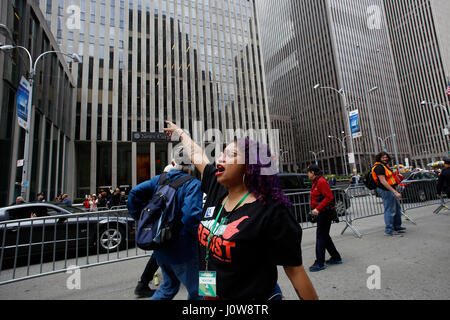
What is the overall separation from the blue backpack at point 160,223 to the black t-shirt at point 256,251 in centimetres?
88

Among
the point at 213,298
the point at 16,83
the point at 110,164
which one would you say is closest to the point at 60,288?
the point at 213,298

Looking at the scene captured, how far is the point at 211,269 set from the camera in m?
1.41

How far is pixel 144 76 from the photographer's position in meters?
36.9

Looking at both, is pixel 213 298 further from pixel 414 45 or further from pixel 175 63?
pixel 414 45

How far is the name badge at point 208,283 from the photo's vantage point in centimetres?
138

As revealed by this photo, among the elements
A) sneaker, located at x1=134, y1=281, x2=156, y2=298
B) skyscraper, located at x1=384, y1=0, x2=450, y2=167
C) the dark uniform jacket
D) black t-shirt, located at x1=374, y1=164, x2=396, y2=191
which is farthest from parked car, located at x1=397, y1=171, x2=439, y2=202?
skyscraper, located at x1=384, y1=0, x2=450, y2=167

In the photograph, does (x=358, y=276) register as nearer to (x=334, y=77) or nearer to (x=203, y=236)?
(x=203, y=236)

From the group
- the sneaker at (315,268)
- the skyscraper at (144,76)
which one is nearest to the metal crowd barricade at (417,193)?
the sneaker at (315,268)

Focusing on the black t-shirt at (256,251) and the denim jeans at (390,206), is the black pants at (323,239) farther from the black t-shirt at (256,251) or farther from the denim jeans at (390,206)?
the black t-shirt at (256,251)

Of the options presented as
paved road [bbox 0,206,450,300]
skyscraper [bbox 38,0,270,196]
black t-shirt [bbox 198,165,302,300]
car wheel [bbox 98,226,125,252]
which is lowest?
paved road [bbox 0,206,450,300]

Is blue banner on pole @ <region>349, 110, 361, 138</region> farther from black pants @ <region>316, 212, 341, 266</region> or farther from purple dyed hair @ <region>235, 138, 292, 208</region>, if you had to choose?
purple dyed hair @ <region>235, 138, 292, 208</region>

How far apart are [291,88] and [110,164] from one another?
7563 centimetres

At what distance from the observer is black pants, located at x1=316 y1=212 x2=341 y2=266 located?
4.03 metres

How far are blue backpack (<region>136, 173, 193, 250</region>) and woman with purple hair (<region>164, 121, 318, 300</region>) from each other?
0.66 m
